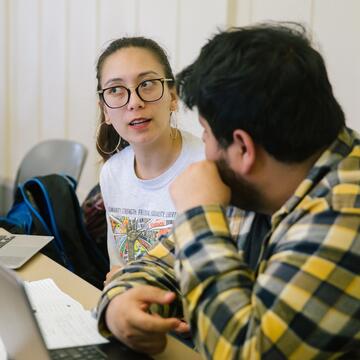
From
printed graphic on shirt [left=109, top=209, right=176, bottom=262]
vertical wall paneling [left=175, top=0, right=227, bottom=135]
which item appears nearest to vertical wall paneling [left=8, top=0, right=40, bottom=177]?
vertical wall paneling [left=175, top=0, right=227, bottom=135]

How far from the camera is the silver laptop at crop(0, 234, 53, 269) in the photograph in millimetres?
1361

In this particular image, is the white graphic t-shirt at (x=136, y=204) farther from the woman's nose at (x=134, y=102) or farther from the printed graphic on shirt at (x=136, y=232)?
the woman's nose at (x=134, y=102)

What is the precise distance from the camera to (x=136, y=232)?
1565mm

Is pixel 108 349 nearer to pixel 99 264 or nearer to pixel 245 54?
pixel 245 54

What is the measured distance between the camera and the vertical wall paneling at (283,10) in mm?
2043

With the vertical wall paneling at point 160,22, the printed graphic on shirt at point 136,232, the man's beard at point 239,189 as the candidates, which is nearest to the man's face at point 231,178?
the man's beard at point 239,189

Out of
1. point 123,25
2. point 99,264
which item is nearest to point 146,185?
point 99,264

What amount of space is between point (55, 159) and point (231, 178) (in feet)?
7.22

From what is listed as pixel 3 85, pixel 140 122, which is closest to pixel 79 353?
pixel 140 122

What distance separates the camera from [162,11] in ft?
8.68

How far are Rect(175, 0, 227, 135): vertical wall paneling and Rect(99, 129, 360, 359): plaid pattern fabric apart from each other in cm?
157

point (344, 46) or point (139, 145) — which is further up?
point (344, 46)

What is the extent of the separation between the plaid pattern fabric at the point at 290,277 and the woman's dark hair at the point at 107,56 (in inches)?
35.9

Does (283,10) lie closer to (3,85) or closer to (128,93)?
(128,93)
